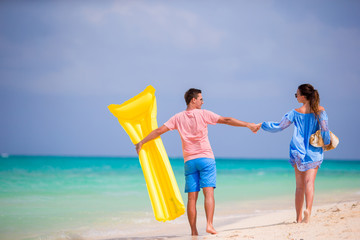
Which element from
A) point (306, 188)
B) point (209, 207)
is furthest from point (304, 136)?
point (209, 207)

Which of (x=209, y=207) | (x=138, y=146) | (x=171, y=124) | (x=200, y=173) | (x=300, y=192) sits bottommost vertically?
(x=209, y=207)

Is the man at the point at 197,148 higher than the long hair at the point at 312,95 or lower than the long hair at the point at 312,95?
lower

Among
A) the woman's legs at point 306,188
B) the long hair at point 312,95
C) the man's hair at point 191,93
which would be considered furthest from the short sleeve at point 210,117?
the woman's legs at point 306,188

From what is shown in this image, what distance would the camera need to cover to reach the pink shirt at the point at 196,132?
4172mm

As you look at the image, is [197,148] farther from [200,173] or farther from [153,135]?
[153,135]

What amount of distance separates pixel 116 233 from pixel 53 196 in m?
4.93

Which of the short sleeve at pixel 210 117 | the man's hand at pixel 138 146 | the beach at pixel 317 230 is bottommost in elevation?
the beach at pixel 317 230

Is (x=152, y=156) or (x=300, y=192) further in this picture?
(x=152, y=156)

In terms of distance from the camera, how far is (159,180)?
4.53m

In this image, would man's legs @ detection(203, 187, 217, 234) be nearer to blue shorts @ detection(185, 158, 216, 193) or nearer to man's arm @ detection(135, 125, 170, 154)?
blue shorts @ detection(185, 158, 216, 193)

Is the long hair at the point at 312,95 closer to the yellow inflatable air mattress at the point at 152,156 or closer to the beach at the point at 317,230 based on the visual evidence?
the beach at the point at 317,230

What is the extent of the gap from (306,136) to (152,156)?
173 cm

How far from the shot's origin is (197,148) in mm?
4176

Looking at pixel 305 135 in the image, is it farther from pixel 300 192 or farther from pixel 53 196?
Answer: pixel 53 196
